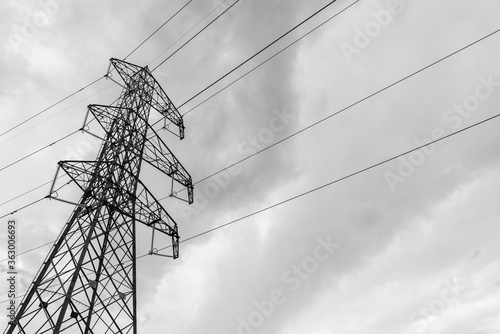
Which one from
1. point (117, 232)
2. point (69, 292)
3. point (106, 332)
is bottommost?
point (106, 332)

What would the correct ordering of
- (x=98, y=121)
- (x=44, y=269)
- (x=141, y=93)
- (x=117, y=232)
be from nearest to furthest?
(x=44, y=269), (x=117, y=232), (x=98, y=121), (x=141, y=93)

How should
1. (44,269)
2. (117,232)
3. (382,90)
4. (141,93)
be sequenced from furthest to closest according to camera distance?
(141,93), (117,232), (44,269), (382,90)

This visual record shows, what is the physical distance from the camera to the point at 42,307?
10.0 m

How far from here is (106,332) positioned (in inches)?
424

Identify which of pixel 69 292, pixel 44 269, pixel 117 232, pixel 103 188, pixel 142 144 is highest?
pixel 142 144

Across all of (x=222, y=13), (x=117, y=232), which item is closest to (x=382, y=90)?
(x=222, y=13)

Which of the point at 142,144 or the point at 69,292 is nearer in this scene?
the point at 69,292

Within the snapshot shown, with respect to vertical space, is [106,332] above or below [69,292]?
below

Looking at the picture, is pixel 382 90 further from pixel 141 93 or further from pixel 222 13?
pixel 141 93

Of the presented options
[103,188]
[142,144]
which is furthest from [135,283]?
[142,144]

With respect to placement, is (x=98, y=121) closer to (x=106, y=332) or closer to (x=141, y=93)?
(x=141, y=93)

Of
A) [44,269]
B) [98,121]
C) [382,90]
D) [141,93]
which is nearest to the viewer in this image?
[382,90]

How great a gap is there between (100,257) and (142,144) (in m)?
5.04

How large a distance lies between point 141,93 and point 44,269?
29.0ft
